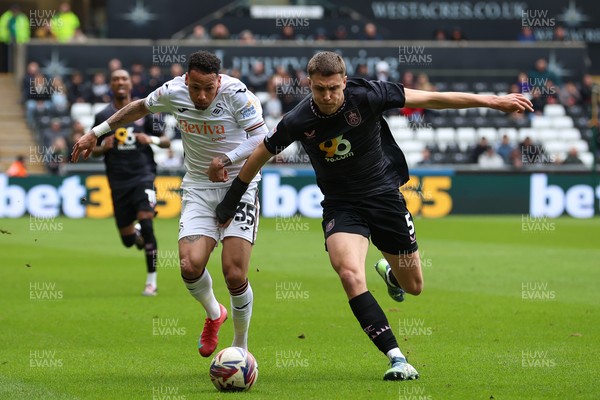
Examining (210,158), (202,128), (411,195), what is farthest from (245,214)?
(411,195)

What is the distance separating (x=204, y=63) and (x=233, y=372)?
2.37 m

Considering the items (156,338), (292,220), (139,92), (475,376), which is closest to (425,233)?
(292,220)

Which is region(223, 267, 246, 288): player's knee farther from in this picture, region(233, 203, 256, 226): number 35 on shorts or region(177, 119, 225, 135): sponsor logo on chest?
region(177, 119, 225, 135): sponsor logo on chest

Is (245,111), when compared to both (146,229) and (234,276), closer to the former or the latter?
(234,276)

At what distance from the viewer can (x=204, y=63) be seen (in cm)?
877

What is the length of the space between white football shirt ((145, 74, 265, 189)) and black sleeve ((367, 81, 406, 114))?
1.07 meters

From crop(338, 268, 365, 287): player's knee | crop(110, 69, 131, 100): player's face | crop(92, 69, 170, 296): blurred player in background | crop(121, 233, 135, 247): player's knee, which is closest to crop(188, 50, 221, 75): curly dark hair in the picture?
crop(338, 268, 365, 287): player's knee

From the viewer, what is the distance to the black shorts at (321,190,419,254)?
8.80 m

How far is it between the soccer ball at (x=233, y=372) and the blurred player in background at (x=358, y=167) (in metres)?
0.87

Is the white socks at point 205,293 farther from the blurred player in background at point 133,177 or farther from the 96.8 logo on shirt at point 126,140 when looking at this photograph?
the 96.8 logo on shirt at point 126,140

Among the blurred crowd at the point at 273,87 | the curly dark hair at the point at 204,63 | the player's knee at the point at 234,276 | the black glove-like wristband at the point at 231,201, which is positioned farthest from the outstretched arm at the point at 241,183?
the blurred crowd at the point at 273,87

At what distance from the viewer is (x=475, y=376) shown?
8539mm

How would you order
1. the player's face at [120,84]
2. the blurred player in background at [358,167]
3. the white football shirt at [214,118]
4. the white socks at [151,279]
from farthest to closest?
the white socks at [151,279] → the player's face at [120,84] → the white football shirt at [214,118] → the blurred player in background at [358,167]

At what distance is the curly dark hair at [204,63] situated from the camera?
28.7ft
